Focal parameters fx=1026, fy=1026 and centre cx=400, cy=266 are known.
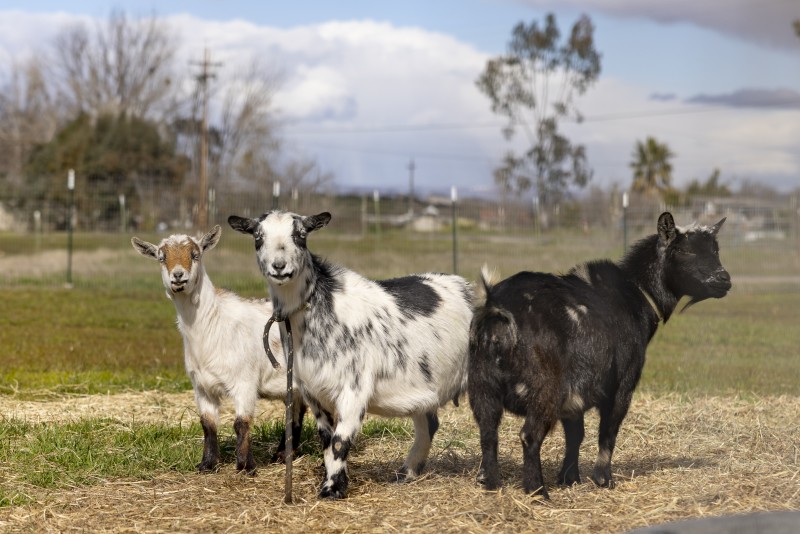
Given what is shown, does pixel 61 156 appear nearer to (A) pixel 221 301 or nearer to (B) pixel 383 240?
(B) pixel 383 240

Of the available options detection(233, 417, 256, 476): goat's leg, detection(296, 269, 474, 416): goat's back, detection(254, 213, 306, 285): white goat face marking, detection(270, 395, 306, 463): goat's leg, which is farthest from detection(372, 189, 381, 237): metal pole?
detection(254, 213, 306, 285): white goat face marking

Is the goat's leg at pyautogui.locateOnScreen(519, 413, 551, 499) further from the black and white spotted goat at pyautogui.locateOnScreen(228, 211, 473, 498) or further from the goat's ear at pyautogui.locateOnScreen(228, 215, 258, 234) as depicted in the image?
the goat's ear at pyautogui.locateOnScreen(228, 215, 258, 234)

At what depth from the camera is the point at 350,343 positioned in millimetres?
7281

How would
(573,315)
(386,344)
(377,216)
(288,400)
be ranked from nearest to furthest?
1. (573,315)
2. (288,400)
3. (386,344)
4. (377,216)

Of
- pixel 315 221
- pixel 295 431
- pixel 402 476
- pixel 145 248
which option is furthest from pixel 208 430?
pixel 315 221

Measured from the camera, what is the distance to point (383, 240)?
26.4m

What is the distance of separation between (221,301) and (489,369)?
2.76 metres

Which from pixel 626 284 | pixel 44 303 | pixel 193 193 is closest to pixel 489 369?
pixel 626 284

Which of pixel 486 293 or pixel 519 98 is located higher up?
pixel 519 98

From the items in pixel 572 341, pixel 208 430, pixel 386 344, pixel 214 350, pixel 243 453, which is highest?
pixel 572 341

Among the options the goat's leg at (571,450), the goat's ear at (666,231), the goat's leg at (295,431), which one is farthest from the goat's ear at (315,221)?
the goat's ear at (666,231)

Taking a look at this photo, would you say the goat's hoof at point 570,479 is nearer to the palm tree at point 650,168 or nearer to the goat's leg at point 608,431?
the goat's leg at point 608,431

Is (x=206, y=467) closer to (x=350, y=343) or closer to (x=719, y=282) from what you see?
(x=350, y=343)

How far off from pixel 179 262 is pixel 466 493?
10.0 feet
